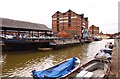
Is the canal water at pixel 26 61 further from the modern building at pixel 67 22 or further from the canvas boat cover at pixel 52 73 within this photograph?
the modern building at pixel 67 22

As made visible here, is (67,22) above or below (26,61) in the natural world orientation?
above

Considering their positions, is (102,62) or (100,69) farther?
(102,62)

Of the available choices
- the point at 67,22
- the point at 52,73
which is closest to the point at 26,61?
the point at 52,73

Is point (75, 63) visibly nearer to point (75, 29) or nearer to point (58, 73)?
point (58, 73)

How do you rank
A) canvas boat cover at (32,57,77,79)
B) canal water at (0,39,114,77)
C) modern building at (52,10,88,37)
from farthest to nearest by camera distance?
modern building at (52,10,88,37)
canal water at (0,39,114,77)
canvas boat cover at (32,57,77,79)

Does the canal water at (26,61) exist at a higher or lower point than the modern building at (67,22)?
lower

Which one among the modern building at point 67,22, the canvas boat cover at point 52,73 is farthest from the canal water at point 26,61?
the modern building at point 67,22

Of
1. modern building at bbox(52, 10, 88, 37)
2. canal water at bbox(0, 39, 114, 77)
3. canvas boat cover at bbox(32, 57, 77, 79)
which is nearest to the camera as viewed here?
canvas boat cover at bbox(32, 57, 77, 79)

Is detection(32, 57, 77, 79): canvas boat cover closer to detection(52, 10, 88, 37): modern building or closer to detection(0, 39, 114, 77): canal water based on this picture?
A: detection(0, 39, 114, 77): canal water

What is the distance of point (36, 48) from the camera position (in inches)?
1223

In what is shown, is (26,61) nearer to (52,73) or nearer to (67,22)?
(52,73)

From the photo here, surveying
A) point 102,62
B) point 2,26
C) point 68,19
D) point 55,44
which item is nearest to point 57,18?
point 68,19

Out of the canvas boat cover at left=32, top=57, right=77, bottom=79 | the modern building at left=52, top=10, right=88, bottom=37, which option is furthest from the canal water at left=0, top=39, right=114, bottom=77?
the modern building at left=52, top=10, right=88, bottom=37

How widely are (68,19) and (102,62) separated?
70.7 meters
